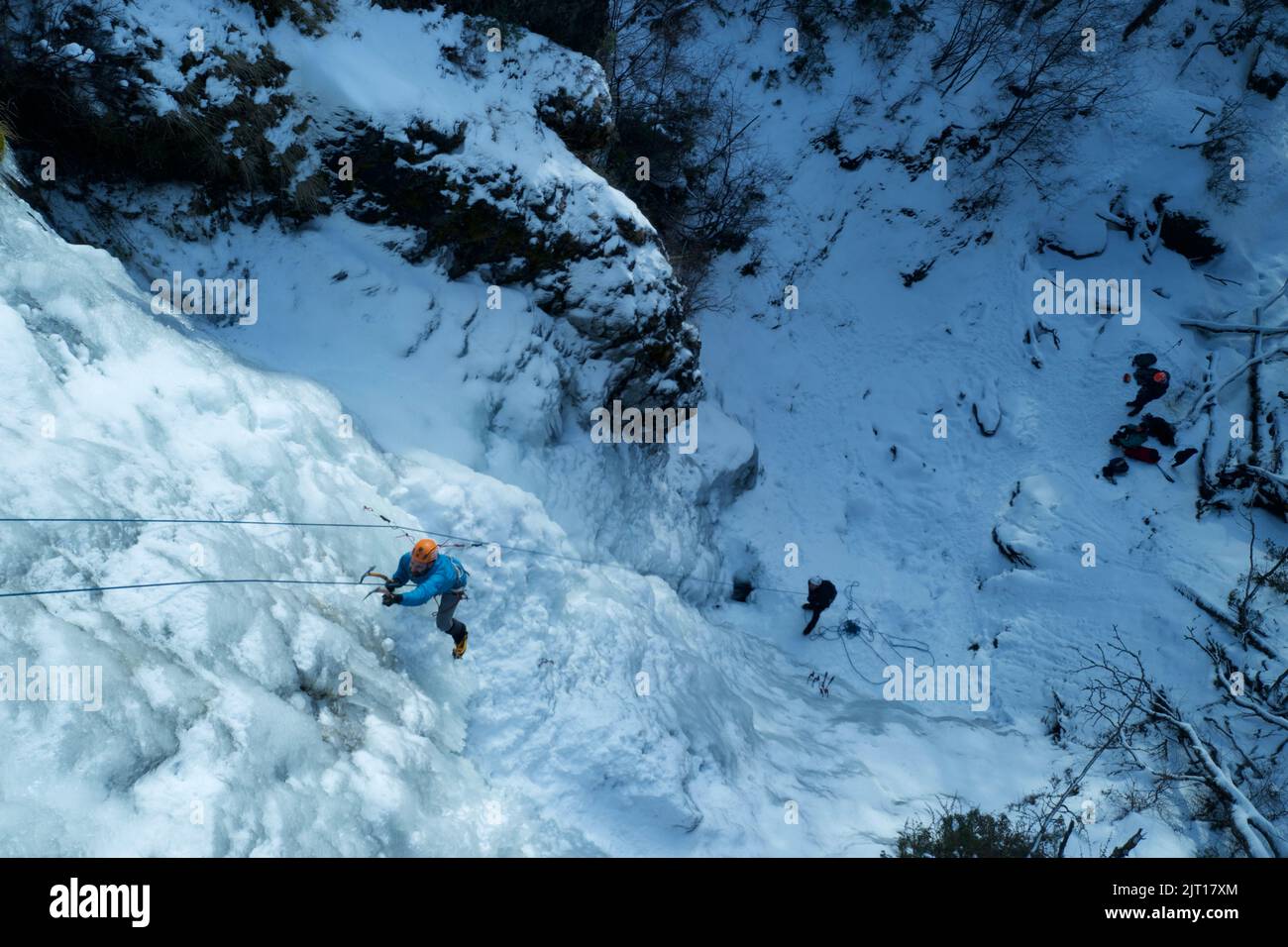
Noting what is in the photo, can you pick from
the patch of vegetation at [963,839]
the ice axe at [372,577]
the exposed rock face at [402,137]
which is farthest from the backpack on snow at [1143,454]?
the ice axe at [372,577]

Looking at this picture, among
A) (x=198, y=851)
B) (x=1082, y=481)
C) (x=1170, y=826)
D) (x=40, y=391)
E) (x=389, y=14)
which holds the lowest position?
(x=1170, y=826)

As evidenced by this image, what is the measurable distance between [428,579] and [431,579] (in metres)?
0.04

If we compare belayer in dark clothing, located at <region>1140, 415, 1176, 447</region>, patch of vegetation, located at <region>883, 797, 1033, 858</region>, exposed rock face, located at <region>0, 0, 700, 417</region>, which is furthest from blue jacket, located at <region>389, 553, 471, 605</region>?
belayer in dark clothing, located at <region>1140, 415, 1176, 447</region>

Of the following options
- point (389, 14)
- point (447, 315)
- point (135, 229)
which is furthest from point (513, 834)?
point (389, 14)

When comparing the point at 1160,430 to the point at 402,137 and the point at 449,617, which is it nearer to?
the point at 449,617

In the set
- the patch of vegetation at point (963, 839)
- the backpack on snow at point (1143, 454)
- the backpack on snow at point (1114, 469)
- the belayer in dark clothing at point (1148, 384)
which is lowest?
the patch of vegetation at point (963, 839)

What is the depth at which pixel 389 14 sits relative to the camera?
31.0 feet

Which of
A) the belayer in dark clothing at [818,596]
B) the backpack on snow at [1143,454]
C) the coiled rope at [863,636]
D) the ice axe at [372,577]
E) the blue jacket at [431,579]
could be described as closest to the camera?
the blue jacket at [431,579]

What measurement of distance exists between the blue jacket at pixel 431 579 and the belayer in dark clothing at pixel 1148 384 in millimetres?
15133

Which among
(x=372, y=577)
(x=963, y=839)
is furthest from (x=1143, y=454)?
(x=372, y=577)

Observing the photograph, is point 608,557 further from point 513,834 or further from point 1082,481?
point 1082,481

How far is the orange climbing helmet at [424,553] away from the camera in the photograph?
5898 millimetres

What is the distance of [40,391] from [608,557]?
6.80 m

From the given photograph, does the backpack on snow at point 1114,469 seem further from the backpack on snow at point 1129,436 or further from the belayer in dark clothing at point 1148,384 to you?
the belayer in dark clothing at point 1148,384
